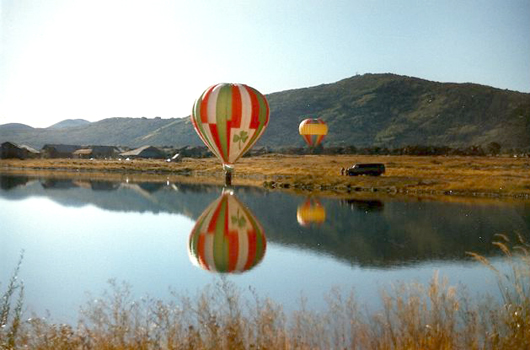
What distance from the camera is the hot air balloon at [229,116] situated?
124 feet

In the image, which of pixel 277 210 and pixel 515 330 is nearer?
pixel 515 330

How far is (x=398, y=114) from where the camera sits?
522 ft

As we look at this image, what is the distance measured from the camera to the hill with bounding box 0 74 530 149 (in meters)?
135

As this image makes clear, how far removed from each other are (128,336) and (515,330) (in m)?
5.81

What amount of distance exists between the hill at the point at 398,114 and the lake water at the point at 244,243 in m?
96.7

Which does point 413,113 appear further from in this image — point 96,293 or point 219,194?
point 96,293

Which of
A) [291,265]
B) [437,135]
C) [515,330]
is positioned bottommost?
A: [291,265]

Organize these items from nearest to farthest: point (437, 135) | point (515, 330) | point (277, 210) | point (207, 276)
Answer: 1. point (515, 330)
2. point (207, 276)
3. point (277, 210)
4. point (437, 135)

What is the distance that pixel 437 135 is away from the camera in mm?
137500

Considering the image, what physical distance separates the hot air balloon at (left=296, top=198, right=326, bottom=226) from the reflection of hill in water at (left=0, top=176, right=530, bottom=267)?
1.52ft

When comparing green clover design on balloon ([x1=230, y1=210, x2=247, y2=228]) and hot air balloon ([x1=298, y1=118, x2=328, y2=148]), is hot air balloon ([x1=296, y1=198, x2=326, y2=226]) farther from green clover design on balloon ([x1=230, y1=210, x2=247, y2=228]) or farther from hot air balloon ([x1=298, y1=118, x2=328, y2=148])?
hot air balloon ([x1=298, y1=118, x2=328, y2=148])

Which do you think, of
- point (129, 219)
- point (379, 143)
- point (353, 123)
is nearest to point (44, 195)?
point (129, 219)

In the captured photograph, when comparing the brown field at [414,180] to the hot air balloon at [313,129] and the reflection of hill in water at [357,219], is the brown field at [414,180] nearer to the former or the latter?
the reflection of hill in water at [357,219]

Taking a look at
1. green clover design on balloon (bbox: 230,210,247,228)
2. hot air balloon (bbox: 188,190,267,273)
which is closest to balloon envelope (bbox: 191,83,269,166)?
hot air balloon (bbox: 188,190,267,273)
